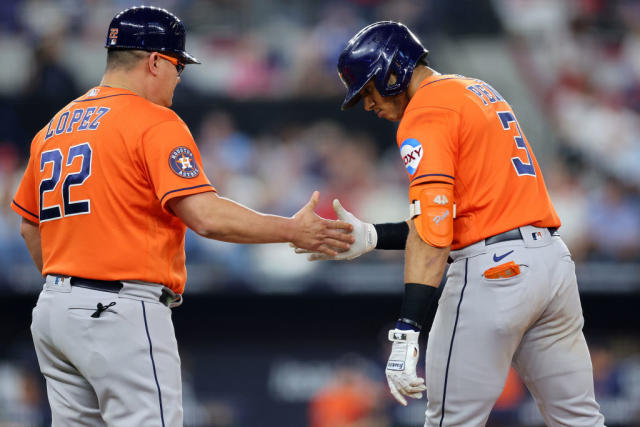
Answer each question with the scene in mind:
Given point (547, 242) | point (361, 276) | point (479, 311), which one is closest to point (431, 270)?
point (479, 311)

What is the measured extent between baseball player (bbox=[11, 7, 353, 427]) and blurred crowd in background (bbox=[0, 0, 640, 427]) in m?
4.79

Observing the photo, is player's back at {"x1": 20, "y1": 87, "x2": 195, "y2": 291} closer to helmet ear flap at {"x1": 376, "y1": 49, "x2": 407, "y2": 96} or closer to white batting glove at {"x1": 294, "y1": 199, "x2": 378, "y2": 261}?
white batting glove at {"x1": 294, "y1": 199, "x2": 378, "y2": 261}

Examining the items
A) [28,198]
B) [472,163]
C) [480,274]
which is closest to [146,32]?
[28,198]

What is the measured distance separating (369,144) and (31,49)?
12.8ft

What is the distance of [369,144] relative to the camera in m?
8.76

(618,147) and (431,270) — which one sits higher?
(618,147)

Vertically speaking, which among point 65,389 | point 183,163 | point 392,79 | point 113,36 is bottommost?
point 65,389

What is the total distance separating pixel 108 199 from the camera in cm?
321

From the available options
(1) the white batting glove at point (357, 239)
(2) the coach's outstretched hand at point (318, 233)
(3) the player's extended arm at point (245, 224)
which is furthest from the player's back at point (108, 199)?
(1) the white batting glove at point (357, 239)

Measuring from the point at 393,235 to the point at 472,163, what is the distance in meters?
0.55

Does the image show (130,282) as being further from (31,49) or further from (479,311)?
(31,49)

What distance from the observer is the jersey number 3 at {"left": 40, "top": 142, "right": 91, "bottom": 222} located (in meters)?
3.22

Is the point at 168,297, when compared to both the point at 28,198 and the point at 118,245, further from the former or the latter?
the point at 28,198

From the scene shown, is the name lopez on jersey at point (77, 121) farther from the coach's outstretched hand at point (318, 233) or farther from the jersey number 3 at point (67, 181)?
the coach's outstretched hand at point (318, 233)
